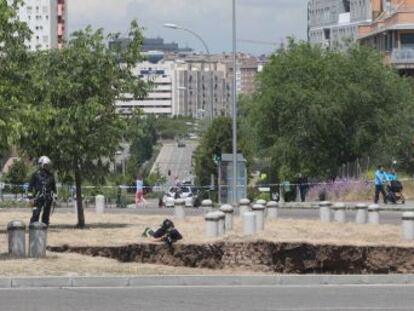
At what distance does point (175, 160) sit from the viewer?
175125 mm

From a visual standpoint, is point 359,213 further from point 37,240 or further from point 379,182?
point 379,182

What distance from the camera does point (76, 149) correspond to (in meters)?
26.2

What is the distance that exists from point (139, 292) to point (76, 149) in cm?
1021

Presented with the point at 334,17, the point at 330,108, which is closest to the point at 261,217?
the point at 330,108

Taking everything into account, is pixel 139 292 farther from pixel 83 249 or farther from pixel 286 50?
pixel 286 50

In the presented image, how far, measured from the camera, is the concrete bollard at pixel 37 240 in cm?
1959

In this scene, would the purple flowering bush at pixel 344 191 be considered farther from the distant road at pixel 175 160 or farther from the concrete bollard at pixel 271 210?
the distant road at pixel 175 160

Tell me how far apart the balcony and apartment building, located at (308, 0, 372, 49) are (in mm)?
31208

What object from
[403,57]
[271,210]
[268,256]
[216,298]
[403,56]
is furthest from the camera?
[403,56]

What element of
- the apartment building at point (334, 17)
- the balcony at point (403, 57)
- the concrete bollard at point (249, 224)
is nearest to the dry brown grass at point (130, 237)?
the concrete bollard at point (249, 224)

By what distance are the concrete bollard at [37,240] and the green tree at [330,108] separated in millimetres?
41088

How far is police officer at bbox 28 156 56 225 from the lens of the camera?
78.5 ft

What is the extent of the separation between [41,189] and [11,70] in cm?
277

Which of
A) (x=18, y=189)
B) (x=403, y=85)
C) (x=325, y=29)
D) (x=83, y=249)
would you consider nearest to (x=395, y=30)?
(x=403, y=85)
